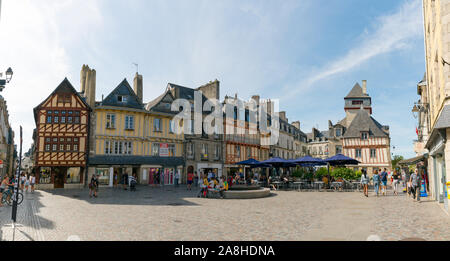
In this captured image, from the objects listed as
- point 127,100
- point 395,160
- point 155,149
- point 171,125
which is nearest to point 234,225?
point 155,149

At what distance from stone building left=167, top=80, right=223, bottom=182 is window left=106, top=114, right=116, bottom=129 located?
23.3ft

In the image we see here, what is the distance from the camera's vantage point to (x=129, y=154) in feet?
87.4

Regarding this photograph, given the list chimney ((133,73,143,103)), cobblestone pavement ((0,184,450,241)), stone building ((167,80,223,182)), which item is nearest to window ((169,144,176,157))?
stone building ((167,80,223,182))

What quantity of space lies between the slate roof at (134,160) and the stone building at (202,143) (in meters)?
1.72

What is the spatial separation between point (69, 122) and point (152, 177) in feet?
26.9

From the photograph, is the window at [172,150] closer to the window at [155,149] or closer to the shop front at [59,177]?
the window at [155,149]

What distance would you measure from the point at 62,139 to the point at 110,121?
3.88 m

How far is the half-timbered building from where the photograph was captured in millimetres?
23828

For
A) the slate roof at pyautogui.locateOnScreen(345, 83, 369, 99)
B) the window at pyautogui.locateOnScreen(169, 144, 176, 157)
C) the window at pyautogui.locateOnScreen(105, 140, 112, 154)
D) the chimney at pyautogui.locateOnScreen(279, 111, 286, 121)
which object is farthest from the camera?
the slate roof at pyautogui.locateOnScreen(345, 83, 369, 99)

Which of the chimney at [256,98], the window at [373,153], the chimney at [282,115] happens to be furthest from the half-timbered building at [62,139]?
the chimney at [282,115]

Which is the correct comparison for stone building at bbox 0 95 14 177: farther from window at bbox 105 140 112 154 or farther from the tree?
the tree

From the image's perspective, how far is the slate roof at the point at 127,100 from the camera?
2646cm

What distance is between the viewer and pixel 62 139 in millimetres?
24375
